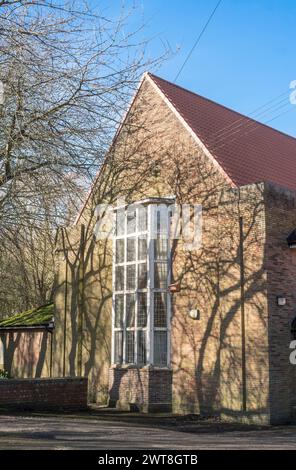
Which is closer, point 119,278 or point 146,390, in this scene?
point 146,390

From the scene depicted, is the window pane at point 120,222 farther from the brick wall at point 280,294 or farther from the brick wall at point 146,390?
the brick wall at point 280,294

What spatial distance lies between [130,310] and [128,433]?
5.83 metres

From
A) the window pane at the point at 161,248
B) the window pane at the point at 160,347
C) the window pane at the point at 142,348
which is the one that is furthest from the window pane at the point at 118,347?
the window pane at the point at 161,248

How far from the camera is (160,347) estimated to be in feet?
55.1

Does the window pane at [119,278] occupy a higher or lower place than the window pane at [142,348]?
higher

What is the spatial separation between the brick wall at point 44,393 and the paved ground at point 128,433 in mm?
917

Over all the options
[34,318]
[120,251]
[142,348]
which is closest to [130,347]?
[142,348]

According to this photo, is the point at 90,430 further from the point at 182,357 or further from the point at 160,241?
the point at 160,241

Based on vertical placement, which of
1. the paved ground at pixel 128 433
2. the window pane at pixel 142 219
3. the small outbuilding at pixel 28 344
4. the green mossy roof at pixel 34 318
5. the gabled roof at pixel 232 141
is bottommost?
the paved ground at pixel 128 433

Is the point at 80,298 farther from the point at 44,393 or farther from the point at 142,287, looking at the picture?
the point at 44,393

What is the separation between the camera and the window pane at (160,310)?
16875mm

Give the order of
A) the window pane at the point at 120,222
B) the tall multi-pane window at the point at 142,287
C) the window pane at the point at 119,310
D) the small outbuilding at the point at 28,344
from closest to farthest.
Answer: the tall multi-pane window at the point at 142,287
the window pane at the point at 119,310
the window pane at the point at 120,222
the small outbuilding at the point at 28,344
